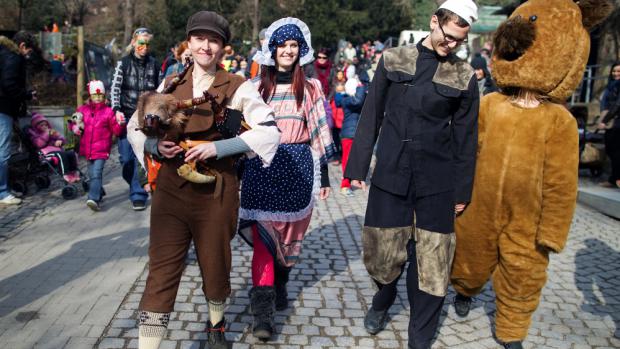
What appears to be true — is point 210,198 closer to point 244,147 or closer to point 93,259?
point 244,147

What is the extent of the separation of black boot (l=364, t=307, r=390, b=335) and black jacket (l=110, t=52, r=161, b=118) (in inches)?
156

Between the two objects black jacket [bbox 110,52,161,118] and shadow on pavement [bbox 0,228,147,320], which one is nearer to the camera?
shadow on pavement [bbox 0,228,147,320]

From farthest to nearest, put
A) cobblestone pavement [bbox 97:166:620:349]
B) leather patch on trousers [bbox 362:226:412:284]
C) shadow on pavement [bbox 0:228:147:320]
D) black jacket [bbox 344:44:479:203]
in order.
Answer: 1. shadow on pavement [bbox 0:228:147:320]
2. cobblestone pavement [bbox 97:166:620:349]
3. leather patch on trousers [bbox 362:226:412:284]
4. black jacket [bbox 344:44:479:203]

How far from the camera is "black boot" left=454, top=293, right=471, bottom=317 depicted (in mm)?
4095

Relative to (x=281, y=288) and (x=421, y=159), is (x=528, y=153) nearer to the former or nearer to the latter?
(x=421, y=159)

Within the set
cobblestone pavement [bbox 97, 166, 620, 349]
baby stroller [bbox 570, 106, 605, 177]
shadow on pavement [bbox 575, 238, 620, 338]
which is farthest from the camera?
baby stroller [bbox 570, 106, 605, 177]

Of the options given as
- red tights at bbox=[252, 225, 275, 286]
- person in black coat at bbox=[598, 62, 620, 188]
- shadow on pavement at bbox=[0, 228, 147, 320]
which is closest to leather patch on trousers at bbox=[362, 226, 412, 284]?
red tights at bbox=[252, 225, 275, 286]

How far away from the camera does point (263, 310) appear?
12.0ft

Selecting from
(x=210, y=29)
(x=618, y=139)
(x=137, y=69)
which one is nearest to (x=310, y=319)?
(x=210, y=29)

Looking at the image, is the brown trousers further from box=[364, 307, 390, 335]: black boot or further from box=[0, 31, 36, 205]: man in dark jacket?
box=[0, 31, 36, 205]: man in dark jacket

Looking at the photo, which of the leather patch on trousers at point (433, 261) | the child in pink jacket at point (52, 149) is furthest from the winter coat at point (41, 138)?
the leather patch on trousers at point (433, 261)

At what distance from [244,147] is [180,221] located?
0.51 meters

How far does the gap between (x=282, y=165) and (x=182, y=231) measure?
102cm

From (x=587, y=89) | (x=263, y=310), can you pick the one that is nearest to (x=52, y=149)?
(x=263, y=310)
